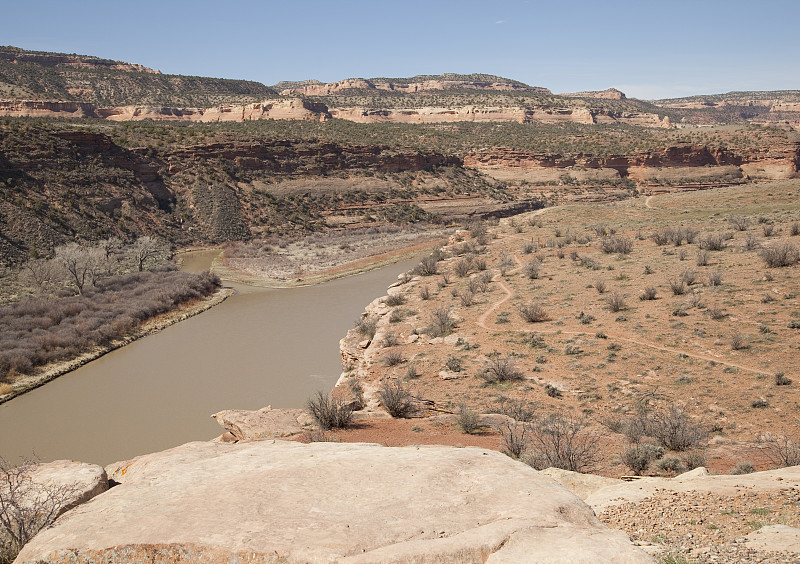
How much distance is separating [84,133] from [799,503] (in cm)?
4443

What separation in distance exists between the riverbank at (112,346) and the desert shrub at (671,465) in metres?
16.5

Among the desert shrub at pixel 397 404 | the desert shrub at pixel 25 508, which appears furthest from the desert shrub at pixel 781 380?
the desert shrub at pixel 25 508

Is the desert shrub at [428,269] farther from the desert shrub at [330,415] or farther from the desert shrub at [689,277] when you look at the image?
the desert shrub at [330,415]

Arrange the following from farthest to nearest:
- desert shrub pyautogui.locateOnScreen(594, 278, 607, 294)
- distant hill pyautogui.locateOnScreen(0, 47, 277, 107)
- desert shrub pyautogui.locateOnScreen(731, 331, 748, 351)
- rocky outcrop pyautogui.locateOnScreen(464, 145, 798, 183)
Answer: distant hill pyautogui.locateOnScreen(0, 47, 277, 107), rocky outcrop pyautogui.locateOnScreen(464, 145, 798, 183), desert shrub pyautogui.locateOnScreen(594, 278, 607, 294), desert shrub pyautogui.locateOnScreen(731, 331, 748, 351)

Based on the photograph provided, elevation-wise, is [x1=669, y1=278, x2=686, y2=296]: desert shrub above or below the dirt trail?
above

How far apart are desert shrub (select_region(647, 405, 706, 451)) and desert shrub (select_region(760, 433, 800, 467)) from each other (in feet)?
2.70

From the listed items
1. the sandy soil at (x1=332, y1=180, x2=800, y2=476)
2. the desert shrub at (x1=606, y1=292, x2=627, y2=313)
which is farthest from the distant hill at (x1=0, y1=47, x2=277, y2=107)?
the desert shrub at (x1=606, y1=292, x2=627, y2=313)

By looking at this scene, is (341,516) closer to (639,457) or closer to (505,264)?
(639,457)

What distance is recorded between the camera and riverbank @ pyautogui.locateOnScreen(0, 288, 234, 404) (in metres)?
15.9

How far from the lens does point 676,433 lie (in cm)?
771

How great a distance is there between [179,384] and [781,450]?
49.2 feet

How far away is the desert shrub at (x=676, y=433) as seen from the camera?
7672 mm

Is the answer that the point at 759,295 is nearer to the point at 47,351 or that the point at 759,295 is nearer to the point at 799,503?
the point at 799,503

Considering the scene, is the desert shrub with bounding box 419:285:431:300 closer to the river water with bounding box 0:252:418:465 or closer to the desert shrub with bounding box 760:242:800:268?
the river water with bounding box 0:252:418:465
